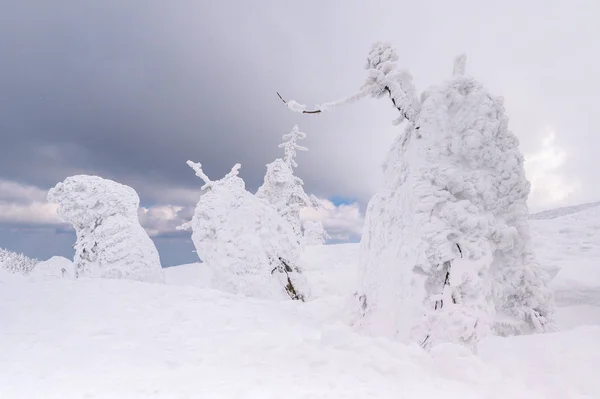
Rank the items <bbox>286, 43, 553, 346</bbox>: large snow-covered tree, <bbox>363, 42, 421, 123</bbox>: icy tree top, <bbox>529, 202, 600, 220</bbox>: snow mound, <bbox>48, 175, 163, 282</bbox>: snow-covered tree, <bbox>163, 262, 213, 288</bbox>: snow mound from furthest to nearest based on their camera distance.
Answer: <bbox>529, 202, 600, 220</bbox>: snow mound → <bbox>163, 262, 213, 288</bbox>: snow mound → <bbox>48, 175, 163, 282</bbox>: snow-covered tree → <bbox>363, 42, 421, 123</bbox>: icy tree top → <bbox>286, 43, 553, 346</bbox>: large snow-covered tree

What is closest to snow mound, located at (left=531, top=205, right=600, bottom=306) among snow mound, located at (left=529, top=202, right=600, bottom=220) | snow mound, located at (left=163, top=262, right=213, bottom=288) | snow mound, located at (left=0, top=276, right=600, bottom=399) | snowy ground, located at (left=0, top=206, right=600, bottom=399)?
snow mound, located at (left=529, top=202, right=600, bottom=220)

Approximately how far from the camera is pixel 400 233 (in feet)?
17.7

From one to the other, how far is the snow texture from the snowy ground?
110 centimetres

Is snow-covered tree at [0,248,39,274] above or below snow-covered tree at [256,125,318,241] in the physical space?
below

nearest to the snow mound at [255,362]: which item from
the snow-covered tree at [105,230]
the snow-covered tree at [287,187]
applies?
the snow-covered tree at [105,230]

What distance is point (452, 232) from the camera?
16.5 feet

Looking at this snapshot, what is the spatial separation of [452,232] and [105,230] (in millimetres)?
9278

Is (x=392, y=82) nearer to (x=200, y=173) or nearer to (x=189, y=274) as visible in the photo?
(x=200, y=173)

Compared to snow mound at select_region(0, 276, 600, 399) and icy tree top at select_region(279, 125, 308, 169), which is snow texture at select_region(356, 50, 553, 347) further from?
icy tree top at select_region(279, 125, 308, 169)

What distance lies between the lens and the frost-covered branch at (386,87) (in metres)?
5.77

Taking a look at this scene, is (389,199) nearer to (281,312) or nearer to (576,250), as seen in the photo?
(281,312)

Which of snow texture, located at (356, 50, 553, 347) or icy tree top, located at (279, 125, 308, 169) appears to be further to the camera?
icy tree top, located at (279, 125, 308, 169)

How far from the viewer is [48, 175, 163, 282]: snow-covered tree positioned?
33.0ft

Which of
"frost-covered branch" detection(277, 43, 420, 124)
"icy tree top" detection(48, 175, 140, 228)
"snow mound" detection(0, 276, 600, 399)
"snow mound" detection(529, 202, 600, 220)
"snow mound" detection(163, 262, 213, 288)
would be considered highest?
"snow mound" detection(529, 202, 600, 220)
